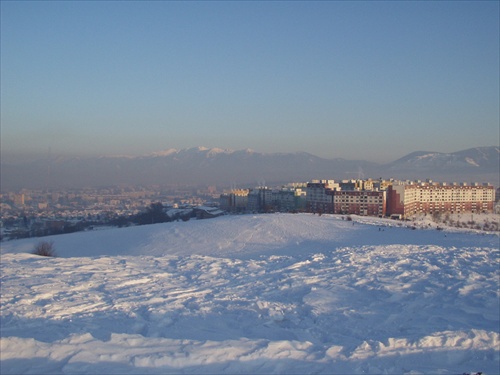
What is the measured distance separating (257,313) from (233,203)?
4301cm

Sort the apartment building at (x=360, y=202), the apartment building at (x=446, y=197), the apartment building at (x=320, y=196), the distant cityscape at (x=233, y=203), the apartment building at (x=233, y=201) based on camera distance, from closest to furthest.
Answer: the distant cityscape at (x=233, y=203) < the apartment building at (x=360, y=202) < the apartment building at (x=446, y=197) < the apartment building at (x=320, y=196) < the apartment building at (x=233, y=201)

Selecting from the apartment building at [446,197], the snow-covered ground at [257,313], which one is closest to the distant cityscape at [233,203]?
the apartment building at [446,197]

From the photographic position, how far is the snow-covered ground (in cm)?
559

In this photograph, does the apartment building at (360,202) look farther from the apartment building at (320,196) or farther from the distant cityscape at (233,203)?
the apartment building at (320,196)

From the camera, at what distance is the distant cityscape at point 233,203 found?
103ft

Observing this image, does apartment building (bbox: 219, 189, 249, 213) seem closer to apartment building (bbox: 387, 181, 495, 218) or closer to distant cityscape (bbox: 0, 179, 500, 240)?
distant cityscape (bbox: 0, 179, 500, 240)

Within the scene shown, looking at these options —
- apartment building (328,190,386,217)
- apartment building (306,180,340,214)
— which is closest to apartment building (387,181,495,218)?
apartment building (328,190,386,217)

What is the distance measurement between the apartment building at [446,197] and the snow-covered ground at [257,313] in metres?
28.0

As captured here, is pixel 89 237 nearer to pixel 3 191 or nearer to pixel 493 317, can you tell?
pixel 3 191

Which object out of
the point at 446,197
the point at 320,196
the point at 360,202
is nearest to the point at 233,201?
the point at 320,196

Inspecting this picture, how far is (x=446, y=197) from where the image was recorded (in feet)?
145

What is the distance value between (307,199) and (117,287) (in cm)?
3719

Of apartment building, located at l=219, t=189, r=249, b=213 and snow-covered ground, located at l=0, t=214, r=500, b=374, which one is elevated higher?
snow-covered ground, located at l=0, t=214, r=500, b=374

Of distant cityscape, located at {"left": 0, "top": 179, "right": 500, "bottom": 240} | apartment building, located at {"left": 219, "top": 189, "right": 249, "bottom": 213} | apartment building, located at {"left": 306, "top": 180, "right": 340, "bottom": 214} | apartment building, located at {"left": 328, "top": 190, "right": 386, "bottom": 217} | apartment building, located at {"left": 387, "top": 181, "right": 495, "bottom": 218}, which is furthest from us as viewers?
apartment building, located at {"left": 219, "top": 189, "right": 249, "bottom": 213}
